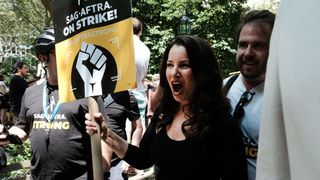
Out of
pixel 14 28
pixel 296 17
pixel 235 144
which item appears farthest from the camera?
pixel 14 28

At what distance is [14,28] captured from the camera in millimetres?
38188

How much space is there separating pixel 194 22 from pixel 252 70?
18.0 m

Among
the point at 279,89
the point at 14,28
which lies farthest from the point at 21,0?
the point at 279,89

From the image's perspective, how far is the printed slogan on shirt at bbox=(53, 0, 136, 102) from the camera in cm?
250

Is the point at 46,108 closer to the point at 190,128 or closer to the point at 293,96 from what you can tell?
the point at 190,128

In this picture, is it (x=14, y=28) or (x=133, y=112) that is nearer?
(x=133, y=112)

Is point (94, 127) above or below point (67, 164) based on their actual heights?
above

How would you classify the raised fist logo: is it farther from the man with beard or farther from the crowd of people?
the man with beard

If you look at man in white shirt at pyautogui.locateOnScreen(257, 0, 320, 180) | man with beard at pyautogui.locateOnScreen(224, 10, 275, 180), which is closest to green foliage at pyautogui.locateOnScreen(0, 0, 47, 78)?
man with beard at pyautogui.locateOnScreen(224, 10, 275, 180)

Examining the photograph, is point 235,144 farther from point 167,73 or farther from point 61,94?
point 61,94

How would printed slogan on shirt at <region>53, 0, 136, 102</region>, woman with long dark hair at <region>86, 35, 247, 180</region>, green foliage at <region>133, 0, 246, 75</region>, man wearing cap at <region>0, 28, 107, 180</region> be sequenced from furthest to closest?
green foliage at <region>133, 0, 246, 75</region> < man wearing cap at <region>0, 28, 107, 180</region> < printed slogan on shirt at <region>53, 0, 136, 102</region> < woman with long dark hair at <region>86, 35, 247, 180</region>

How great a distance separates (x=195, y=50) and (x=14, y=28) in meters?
38.5

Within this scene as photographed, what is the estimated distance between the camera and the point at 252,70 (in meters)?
2.35

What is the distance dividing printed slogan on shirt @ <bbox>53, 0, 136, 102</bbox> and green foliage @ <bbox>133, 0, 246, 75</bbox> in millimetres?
16096
